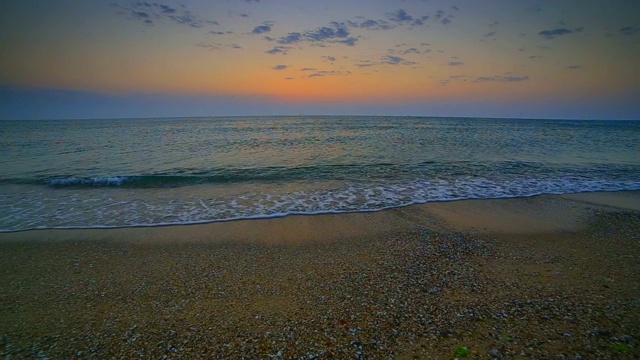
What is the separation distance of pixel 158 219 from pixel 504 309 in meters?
10.2

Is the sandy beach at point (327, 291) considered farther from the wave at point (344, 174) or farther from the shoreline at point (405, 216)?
the wave at point (344, 174)

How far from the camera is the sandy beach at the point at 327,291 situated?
4.02 metres

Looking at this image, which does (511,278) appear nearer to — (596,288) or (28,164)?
(596,288)

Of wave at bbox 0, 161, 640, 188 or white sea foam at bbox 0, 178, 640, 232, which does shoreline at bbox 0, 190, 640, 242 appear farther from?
wave at bbox 0, 161, 640, 188

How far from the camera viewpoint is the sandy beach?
402 centimetres

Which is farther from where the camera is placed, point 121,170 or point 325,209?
point 121,170

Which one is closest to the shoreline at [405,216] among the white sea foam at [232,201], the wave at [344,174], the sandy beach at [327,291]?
the sandy beach at [327,291]

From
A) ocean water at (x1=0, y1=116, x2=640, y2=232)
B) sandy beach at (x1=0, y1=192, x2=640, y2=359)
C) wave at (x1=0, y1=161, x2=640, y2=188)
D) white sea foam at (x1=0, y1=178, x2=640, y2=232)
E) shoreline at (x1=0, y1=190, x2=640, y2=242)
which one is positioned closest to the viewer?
sandy beach at (x1=0, y1=192, x2=640, y2=359)

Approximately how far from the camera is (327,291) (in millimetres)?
5355

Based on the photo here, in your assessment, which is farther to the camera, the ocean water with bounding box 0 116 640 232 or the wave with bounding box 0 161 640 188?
the wave with bounding box 0 161 640 188

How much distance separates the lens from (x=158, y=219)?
9.83 m

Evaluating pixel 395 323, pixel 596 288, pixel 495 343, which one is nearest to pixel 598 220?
pixel 596 288

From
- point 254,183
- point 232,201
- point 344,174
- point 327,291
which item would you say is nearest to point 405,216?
point 327,291

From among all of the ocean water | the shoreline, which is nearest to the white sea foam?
the ocean water
